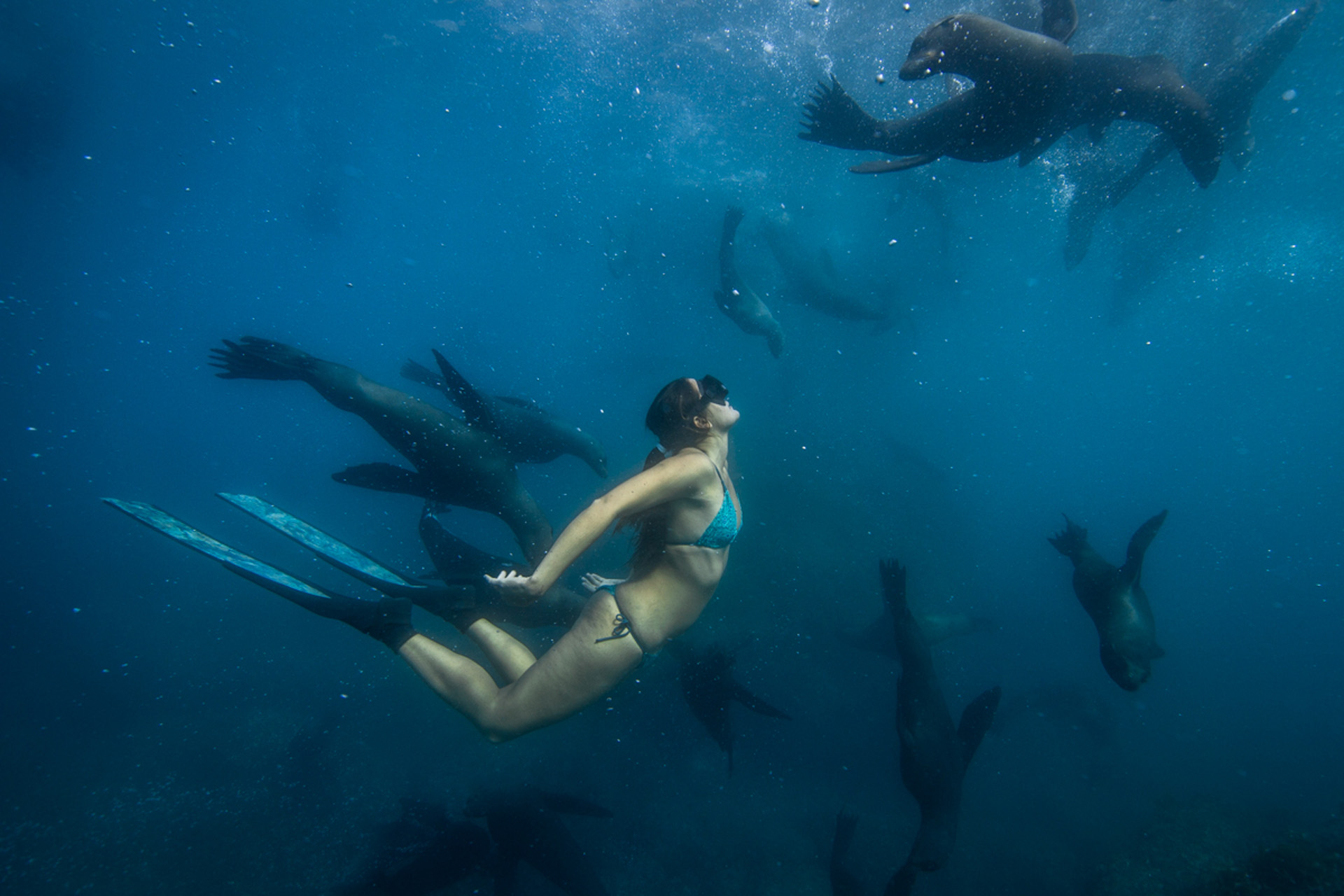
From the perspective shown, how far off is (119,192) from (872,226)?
49.3 m

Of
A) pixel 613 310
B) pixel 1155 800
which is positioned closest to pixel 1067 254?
pixel 1155 800

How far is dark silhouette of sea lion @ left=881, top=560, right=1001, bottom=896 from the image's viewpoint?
529 centimetres

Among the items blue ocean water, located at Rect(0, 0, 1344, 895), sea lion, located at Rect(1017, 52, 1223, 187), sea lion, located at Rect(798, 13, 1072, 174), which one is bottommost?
Answer: blue ocean water, located at Rect(0, 0, 1344, 895)

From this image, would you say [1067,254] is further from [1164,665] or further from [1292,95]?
[1164,665]

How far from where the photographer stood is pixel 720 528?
253 centimetres

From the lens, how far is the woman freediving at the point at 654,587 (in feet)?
8.15

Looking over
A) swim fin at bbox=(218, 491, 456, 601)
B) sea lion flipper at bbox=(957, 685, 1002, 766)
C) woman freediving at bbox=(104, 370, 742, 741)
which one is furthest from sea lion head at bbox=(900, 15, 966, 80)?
sea lion flipper at bbox=(957, 685, 1002, 766)

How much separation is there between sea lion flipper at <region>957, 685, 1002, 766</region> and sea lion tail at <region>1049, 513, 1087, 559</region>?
78.2 inches

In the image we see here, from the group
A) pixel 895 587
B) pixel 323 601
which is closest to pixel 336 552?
pixel 323 601

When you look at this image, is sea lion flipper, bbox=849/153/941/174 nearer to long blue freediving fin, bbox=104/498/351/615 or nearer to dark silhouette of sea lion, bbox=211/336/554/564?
dark silhouette of sea lion, bbox=211/336/554/564

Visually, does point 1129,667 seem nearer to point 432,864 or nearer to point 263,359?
point 432,864

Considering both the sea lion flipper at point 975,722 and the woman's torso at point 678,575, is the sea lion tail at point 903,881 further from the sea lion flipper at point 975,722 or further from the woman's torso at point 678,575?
the woman's torso at point 678,575

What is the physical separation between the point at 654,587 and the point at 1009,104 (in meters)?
4.96

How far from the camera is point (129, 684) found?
14156mm
